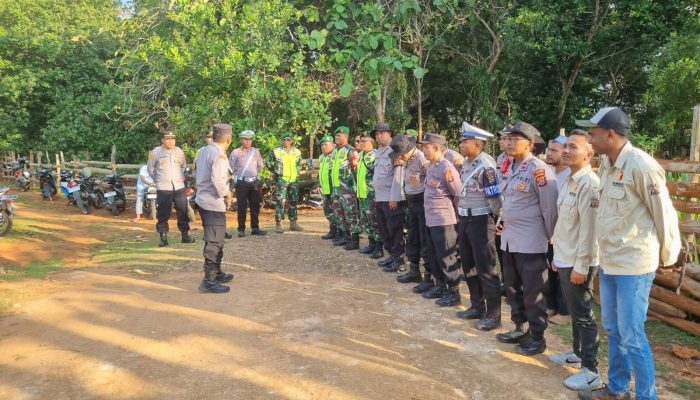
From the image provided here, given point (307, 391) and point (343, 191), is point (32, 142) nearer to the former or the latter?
point (343, 191)

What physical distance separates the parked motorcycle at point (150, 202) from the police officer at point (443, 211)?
8.28 m

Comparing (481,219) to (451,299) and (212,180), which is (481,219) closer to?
(451,299)

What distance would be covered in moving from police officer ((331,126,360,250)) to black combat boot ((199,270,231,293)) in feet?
9.37

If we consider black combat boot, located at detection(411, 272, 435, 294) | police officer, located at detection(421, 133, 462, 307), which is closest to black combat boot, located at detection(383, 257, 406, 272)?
black combat boot, located at detection(411, 272, 435, 294)

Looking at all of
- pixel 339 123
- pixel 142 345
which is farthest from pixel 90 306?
pixel 339 123

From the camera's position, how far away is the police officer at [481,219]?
185 inches

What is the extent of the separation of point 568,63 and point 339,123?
863 cm

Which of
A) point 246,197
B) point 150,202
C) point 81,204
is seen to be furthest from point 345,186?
point 81,204

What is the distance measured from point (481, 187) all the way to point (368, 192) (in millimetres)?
3235

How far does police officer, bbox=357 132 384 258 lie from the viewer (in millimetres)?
7723

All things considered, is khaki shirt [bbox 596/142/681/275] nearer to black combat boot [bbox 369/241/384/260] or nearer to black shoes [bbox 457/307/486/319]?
black shoes [bbox 457/307/486/319]

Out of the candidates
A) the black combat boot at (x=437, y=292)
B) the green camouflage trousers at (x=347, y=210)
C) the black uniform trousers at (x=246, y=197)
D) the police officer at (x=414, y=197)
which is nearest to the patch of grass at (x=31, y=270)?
the black uniform trousers at (x=246, y=197)

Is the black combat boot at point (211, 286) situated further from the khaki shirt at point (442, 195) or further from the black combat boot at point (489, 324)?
the black combat boot at point (489, 324)

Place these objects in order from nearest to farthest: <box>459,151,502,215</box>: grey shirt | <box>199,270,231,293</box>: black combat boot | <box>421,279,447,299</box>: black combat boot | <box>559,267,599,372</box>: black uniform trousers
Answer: <box>559,267,599,372</box>: black uniform trousers < <box>459,151,502,215</box>: grey shirt < <box>421,279,447,299</box>: black combat boot < <box>199,270,231,293</box>: black combat boot
